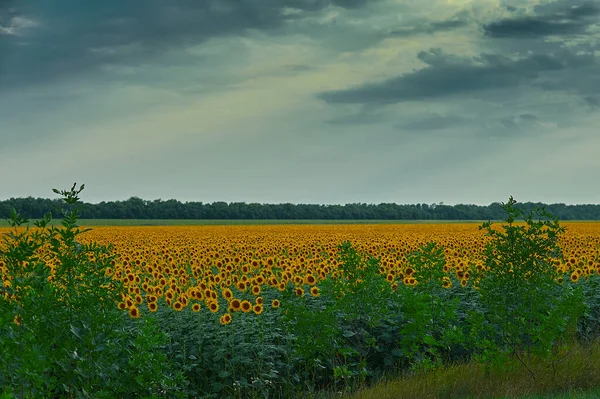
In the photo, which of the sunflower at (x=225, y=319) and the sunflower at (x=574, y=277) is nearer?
the sunflower at (x=225, y=319)

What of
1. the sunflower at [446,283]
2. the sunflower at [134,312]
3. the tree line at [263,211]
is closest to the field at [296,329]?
the sunflower at [134,312]

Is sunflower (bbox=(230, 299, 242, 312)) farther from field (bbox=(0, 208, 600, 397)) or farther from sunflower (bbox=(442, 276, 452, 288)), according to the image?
sunflower (bbox=(442, 276, 452, 288))

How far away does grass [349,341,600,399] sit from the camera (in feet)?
33.9

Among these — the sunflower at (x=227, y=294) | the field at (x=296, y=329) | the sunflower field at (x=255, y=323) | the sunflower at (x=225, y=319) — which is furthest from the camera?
the sunflower at (x=227, y=294)

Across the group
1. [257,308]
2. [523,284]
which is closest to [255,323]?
[257,308]

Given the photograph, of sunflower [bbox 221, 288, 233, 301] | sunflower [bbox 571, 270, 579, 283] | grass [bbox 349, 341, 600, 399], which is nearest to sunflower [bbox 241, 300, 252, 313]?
sunflower [bbox 221, 288, 233, 301]

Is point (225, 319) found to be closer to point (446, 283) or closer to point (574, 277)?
point (446, 283)

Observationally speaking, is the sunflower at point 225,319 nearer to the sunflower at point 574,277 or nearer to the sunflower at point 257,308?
the sunflower at point 257,308

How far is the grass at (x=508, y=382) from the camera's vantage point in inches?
407

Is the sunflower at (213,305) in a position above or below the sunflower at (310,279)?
below

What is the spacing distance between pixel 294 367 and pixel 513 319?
3.40m

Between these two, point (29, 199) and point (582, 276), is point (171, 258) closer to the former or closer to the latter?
point (582, 276)

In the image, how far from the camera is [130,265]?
1806 centimetres

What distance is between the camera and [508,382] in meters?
10.8
